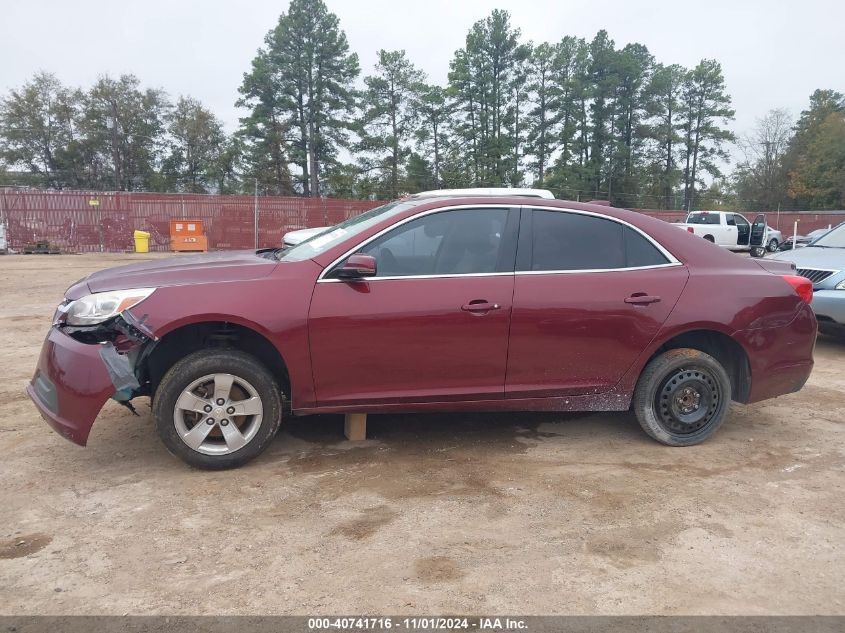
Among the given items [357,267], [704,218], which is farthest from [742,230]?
[357,267]

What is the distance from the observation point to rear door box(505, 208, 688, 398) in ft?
12.6

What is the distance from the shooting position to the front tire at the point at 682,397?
4.09 meters

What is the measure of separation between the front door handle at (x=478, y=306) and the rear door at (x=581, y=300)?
0.16 metres

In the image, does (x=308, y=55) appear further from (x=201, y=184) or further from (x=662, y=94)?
(x=662, y=94)

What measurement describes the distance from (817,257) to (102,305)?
7.86 metres

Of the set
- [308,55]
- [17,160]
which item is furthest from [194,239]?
[17,160]

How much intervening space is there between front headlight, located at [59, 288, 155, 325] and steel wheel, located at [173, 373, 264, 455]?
587mm

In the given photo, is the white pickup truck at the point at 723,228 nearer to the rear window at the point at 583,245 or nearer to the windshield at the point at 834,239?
the windshield at the point at 834,239

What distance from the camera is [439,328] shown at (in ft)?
12.1

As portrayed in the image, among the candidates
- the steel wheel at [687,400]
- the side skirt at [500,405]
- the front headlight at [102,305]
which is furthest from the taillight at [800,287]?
the front headlight at [102,305]

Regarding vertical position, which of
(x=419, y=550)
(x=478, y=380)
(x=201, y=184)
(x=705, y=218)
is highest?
(x=201, y=184)

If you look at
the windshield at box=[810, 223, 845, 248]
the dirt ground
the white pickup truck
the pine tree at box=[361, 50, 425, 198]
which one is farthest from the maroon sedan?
the pine tree at box=[361, 50, 425, 198]

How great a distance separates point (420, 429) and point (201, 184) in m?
57.4

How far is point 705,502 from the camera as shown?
3391 mm
